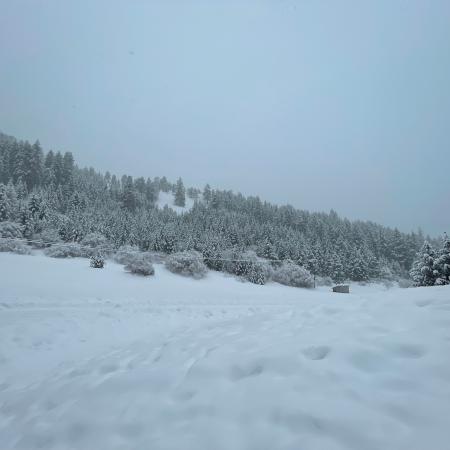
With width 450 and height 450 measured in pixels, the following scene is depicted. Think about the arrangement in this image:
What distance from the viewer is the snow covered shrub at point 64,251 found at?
1858 cm

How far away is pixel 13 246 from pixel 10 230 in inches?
162

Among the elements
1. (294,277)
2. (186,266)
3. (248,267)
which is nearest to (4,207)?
(186,266)

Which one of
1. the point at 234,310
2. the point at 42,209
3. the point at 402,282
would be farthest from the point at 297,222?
the point at 234,310

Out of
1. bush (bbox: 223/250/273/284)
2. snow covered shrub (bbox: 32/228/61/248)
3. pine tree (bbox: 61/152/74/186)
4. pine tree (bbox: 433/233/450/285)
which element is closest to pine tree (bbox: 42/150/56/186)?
pine tree (bbox: 61/152/74/186)

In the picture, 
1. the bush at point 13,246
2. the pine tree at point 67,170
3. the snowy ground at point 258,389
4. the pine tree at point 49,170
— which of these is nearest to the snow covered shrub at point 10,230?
the bush at point 13,246

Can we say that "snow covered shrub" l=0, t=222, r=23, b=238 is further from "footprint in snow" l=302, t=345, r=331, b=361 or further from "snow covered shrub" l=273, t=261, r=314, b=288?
"footprint in snow" l=302, t=345, r=331, b=361

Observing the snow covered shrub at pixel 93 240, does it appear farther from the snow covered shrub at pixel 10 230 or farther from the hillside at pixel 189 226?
the snow covered shrub at pixel 10 230

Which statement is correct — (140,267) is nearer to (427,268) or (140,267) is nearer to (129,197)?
(427,268)

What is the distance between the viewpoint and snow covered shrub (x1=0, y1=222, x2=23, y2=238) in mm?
19953

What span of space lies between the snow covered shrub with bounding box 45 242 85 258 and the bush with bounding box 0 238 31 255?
1.31 metres

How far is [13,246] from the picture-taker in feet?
57.8

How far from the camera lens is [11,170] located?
4541 centimetres

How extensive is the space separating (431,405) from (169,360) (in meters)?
2.71

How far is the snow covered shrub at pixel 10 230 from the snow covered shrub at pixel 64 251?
4.05 m
